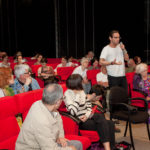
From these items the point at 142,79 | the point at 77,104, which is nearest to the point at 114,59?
the point at 142,79

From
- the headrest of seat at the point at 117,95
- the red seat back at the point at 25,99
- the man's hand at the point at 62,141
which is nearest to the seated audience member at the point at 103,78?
the headrest of seat at the point at 117,95

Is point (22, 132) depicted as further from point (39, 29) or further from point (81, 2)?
point (39, 29)

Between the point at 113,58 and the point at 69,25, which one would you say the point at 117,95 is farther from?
the point at 69,25

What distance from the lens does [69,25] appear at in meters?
11.1

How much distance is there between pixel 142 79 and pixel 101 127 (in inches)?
79.8

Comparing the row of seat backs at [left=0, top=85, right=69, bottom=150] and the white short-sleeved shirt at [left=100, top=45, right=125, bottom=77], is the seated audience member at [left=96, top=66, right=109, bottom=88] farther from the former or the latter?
the row of seat backs at [left=0, top=85, right=69, bottom=150]

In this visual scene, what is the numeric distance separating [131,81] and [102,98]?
732 mm

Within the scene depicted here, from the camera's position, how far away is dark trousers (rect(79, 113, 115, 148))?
323 centimetres

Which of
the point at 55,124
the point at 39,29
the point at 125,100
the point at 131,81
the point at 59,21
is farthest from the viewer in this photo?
the point at 39,29

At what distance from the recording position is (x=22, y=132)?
2223 millimetres

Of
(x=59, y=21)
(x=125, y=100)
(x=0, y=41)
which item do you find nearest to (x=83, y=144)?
(x=125, y=100)

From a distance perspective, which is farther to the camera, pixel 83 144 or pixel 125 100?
pixel 125 100

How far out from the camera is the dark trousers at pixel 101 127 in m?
3.23

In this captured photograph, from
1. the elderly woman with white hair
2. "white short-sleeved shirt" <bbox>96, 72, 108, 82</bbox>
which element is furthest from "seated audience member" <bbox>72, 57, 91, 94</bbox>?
the elderly woman with white hair
